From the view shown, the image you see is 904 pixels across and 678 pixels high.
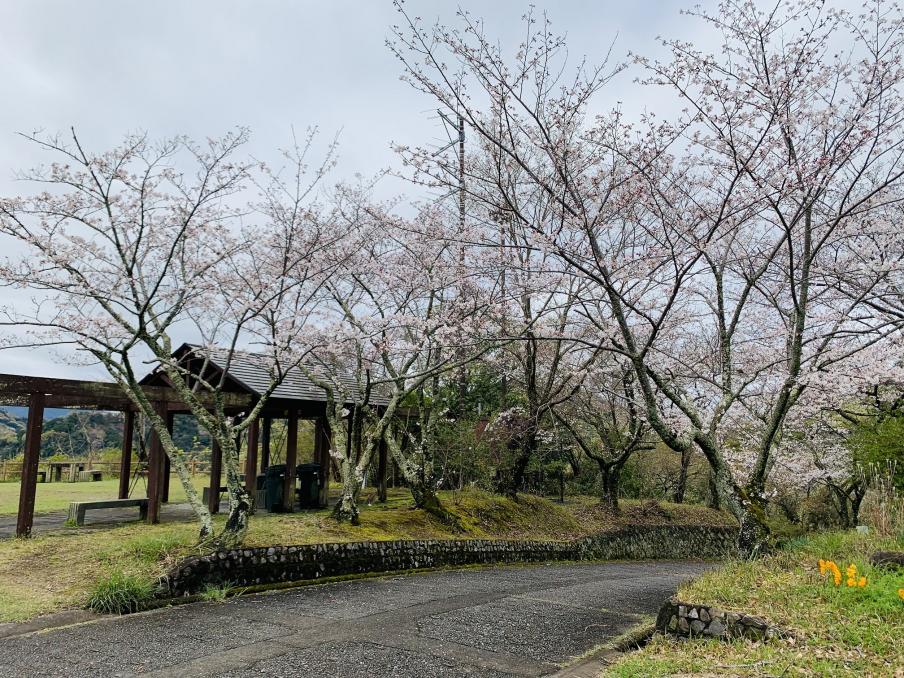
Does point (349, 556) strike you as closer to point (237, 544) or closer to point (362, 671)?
point (237, 544)

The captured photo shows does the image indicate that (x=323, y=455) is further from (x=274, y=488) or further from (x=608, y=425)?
(x=608, y=425)

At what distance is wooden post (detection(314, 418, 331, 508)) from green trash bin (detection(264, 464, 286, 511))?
983mm

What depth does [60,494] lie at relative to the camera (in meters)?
15.2

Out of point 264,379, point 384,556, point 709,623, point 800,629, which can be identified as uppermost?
point 264,379

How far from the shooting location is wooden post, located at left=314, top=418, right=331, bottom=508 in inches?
527

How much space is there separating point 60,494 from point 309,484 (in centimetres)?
689

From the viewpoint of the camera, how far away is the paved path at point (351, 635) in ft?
15.6

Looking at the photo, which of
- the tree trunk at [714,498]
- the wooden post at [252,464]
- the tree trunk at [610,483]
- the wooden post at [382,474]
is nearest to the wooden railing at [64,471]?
the wooden post at [382,474]

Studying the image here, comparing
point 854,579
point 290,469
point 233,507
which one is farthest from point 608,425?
point 854,579

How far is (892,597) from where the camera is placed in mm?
4949

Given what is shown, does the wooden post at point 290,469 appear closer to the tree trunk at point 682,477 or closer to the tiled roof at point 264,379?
the tiled roof at point 264,379

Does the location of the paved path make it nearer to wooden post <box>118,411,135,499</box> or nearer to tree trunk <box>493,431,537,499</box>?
tree trunk <box>493,431,537,499</box>

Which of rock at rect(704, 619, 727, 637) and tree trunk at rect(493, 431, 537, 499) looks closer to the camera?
rock at rect(704, 619, 727, 637)

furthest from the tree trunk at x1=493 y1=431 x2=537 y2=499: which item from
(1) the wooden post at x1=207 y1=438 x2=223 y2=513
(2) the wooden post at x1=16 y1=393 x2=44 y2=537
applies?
(2) the wooden post at x1=16 y1=393 x2=44 y2=537
